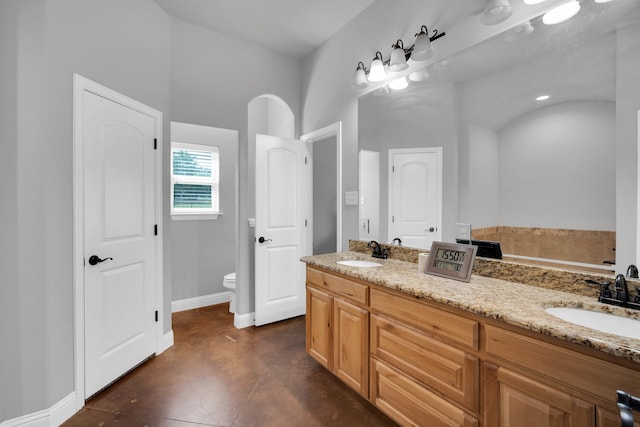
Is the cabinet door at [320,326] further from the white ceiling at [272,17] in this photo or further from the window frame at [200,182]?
the white ceiling at [272,17]

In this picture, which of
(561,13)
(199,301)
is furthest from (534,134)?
(199,301)

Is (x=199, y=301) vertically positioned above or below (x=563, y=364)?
below

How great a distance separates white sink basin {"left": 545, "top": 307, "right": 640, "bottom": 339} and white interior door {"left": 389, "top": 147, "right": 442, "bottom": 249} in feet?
2.67

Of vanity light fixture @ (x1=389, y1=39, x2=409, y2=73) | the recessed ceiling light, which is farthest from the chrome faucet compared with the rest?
vanity light fixture @ (x1=389, y1=39, x2=409, y2=73)

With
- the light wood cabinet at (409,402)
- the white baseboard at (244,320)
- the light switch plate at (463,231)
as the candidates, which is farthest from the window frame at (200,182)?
the light switch plate at (463,231)

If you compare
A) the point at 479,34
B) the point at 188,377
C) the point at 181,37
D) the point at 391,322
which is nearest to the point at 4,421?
the point at 188,377

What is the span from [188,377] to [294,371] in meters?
0.80

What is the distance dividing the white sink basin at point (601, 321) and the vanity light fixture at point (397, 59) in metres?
1.70

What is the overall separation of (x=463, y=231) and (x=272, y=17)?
99.5 inches

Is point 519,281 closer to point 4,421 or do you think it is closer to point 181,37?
point 4,421

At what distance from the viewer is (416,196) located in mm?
2092

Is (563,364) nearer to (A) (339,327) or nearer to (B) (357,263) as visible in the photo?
(A) (339,327)

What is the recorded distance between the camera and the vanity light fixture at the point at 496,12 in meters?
1.60

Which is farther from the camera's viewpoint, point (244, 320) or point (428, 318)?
point (244, 320)
